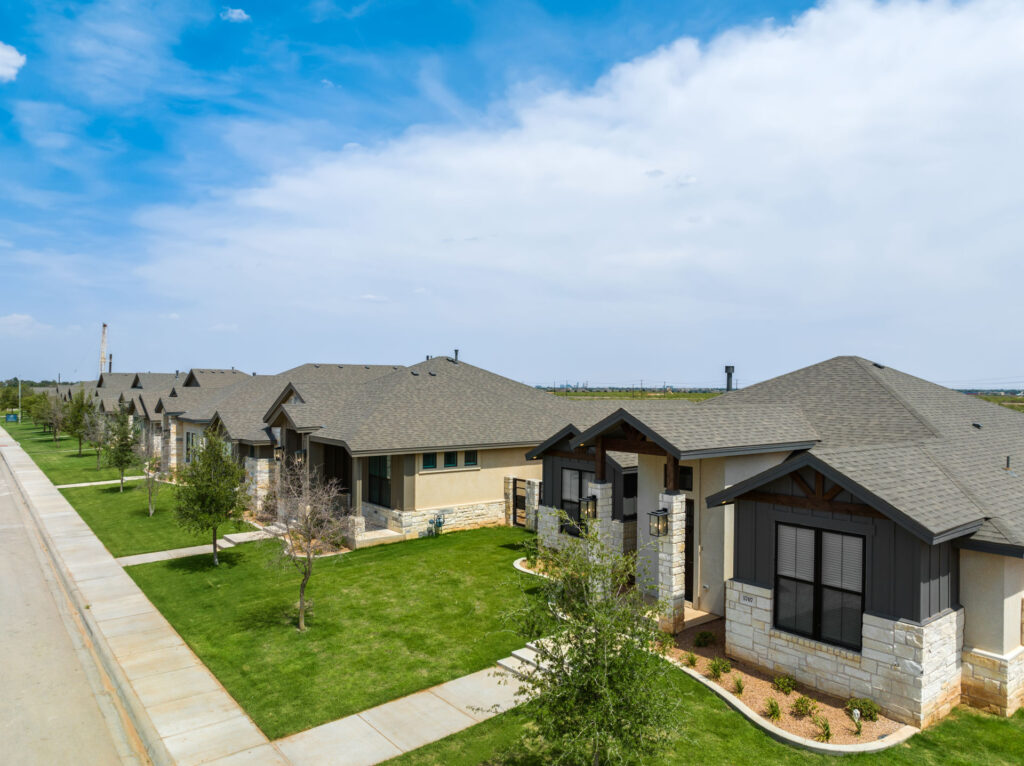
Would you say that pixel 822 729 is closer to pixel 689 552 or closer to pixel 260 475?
pixel 689 552

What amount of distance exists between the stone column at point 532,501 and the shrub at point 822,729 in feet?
48.3

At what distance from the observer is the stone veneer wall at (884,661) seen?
9938 millimetres

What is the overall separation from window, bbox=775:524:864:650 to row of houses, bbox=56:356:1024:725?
0.09ft

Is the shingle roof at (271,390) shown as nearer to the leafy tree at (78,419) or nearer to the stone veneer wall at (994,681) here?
the leafy tree at (78,419)

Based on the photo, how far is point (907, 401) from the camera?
676 inches

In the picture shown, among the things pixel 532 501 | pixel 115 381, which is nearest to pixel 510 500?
pixel 532 501

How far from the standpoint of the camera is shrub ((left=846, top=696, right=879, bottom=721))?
10.2 m

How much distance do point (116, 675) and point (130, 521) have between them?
16786mm

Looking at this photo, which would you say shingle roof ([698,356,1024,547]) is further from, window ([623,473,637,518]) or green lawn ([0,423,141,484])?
green lawn ([0,423,141,484])

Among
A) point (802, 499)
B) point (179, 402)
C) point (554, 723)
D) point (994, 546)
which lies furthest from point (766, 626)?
point (179, 402)

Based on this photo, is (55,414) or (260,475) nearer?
(260,475)

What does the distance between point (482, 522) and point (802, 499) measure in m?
15.8

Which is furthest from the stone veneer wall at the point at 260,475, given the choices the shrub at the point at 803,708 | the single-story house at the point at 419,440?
the shrub at the point at 803,708

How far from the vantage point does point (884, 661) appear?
10.2m
